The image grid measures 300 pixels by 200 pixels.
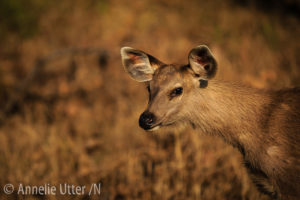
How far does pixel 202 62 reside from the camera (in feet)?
13.4

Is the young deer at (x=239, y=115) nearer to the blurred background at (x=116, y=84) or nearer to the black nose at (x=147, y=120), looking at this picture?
the black nose at (x=147, y=120)

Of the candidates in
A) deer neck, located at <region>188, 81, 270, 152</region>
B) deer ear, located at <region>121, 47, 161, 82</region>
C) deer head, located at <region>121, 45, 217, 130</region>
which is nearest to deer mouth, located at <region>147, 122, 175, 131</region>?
deer head, located at <region>121, 45, 217, 130</region>

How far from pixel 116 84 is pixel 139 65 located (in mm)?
4355

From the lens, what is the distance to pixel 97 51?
9.08 metres

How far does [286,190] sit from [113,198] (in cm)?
280

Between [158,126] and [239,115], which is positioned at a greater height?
[239,115]

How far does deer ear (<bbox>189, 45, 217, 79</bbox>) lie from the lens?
3.88m

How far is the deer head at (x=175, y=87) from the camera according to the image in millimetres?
3967

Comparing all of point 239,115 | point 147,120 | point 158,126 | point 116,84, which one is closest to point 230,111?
point 239,115

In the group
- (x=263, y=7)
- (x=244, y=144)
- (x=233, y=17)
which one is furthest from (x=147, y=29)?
(x=244, y=144)

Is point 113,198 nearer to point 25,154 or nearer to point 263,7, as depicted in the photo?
point 25,154

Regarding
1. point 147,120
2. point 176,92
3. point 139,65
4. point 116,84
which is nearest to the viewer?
point 147,120

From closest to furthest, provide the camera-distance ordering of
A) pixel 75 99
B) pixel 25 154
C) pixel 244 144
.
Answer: pixel 244 144 → pixel 25 154 → pixel 75 99

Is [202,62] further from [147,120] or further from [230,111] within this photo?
[147,120]
